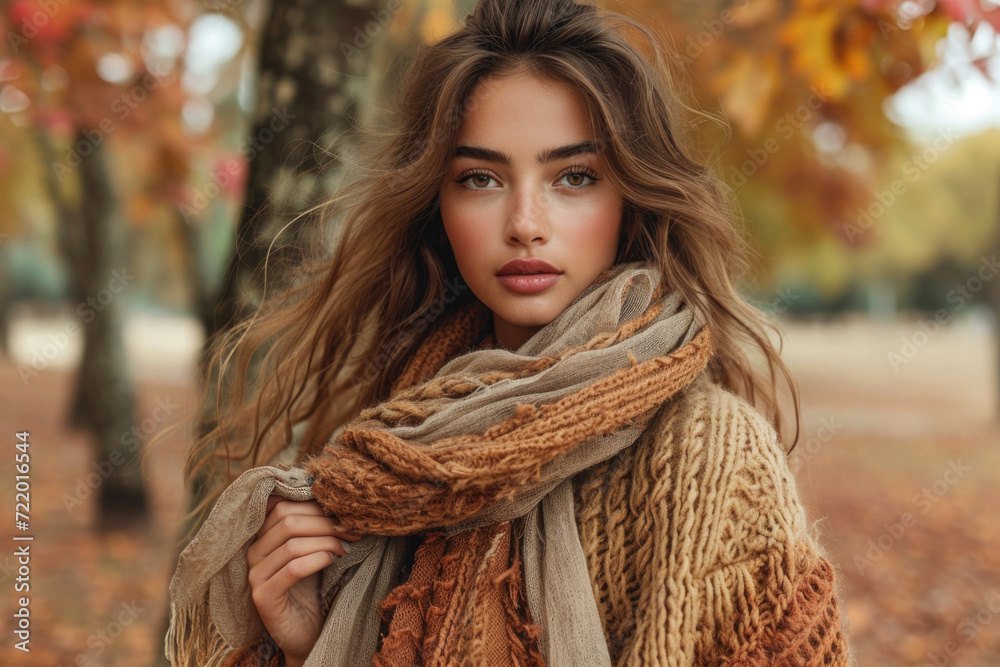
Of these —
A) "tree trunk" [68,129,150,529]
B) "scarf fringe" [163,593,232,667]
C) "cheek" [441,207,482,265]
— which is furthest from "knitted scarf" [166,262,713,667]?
"tree trunk" [68,129,150,529]

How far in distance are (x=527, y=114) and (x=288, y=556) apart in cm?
109

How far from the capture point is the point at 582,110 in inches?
74.0

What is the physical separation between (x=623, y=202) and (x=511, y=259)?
0.32m

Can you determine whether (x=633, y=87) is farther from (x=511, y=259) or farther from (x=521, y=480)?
(x=521, y=480)

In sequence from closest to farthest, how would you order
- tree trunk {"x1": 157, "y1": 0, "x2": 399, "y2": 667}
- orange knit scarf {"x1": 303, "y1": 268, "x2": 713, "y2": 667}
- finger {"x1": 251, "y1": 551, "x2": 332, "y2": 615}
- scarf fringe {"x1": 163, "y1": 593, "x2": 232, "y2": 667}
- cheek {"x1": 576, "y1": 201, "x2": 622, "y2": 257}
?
orange knit scarf {"x1": 303, "y1": 268, "x2": 713, "y2": 667}
finger {"x1": 251, "y1": 551, "x2": 332, "y2": 615}
cheek {"x1": 576, "y1": 201, "x2": 622, "y2": 257}
scarf fringe {"x1": 163, "y1": 593, "x2": 232, "y2": 667}
tree trunk {"x1": 157, "y1": 0, "x2": 399, "y2": 667}

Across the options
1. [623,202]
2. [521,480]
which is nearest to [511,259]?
[623,202]

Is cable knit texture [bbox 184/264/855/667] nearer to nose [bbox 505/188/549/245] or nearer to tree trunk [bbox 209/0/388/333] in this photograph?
nose [bbox 505/188/549/245]

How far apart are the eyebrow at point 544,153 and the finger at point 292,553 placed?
0.90m

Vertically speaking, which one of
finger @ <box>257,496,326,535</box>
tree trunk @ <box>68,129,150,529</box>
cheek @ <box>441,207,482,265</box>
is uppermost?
cheek @ <box>441,207,482,265</box>

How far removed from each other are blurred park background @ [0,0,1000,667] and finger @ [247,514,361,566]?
84 centimetres

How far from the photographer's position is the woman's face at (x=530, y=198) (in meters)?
1.84

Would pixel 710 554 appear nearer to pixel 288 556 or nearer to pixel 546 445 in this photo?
pixel 546 445

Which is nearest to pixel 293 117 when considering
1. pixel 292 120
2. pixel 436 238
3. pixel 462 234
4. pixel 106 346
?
pixel 292 120

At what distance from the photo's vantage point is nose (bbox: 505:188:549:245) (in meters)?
1.81
